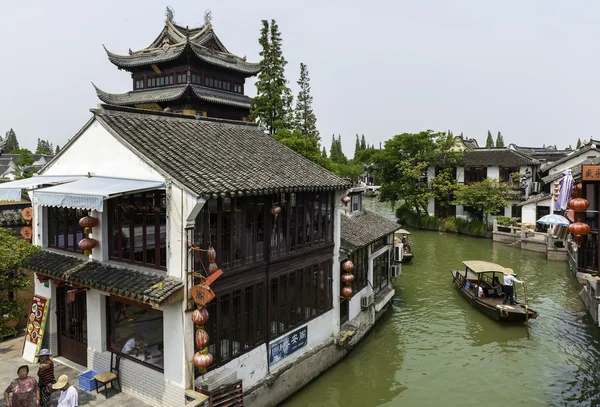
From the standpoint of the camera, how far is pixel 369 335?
58.9 feet

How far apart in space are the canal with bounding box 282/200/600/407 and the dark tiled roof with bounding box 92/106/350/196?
636 cm

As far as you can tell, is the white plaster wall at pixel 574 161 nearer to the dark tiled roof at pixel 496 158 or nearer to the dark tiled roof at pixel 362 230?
the dark tiled roof at pixel 496 158

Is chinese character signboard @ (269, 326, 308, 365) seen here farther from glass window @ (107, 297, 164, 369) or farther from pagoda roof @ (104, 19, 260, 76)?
pagoda roof @ (104, 19, 260, 76)

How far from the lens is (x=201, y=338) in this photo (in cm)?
938

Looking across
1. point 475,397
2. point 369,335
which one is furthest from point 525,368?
point 369,335

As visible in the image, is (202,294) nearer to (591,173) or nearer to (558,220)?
(591,173)

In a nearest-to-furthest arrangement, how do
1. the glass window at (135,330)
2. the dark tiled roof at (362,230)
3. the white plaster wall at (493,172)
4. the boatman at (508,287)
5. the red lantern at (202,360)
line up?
1. the red lantern at (202,360)
2. the glass window at (135,330)
3. the dark tiled roof at (362,230)
4. the boatman at (508,287)
5. the white plaster wall at (493,172)

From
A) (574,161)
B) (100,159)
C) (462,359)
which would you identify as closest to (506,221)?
(574,161)

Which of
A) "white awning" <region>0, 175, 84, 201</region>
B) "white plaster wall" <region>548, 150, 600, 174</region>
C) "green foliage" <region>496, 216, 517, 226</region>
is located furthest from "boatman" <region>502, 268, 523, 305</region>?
"white plaster wall" <region>548, 150, 600, 174</region>

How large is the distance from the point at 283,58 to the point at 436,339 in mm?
25241

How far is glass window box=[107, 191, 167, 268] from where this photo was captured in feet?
33.2

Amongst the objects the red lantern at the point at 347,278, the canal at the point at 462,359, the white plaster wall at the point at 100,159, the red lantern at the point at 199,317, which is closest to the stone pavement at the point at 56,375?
the red lantern at the point at 199,317

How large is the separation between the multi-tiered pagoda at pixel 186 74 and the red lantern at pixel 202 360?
67.9ft

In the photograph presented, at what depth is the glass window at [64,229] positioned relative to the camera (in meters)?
12.6
